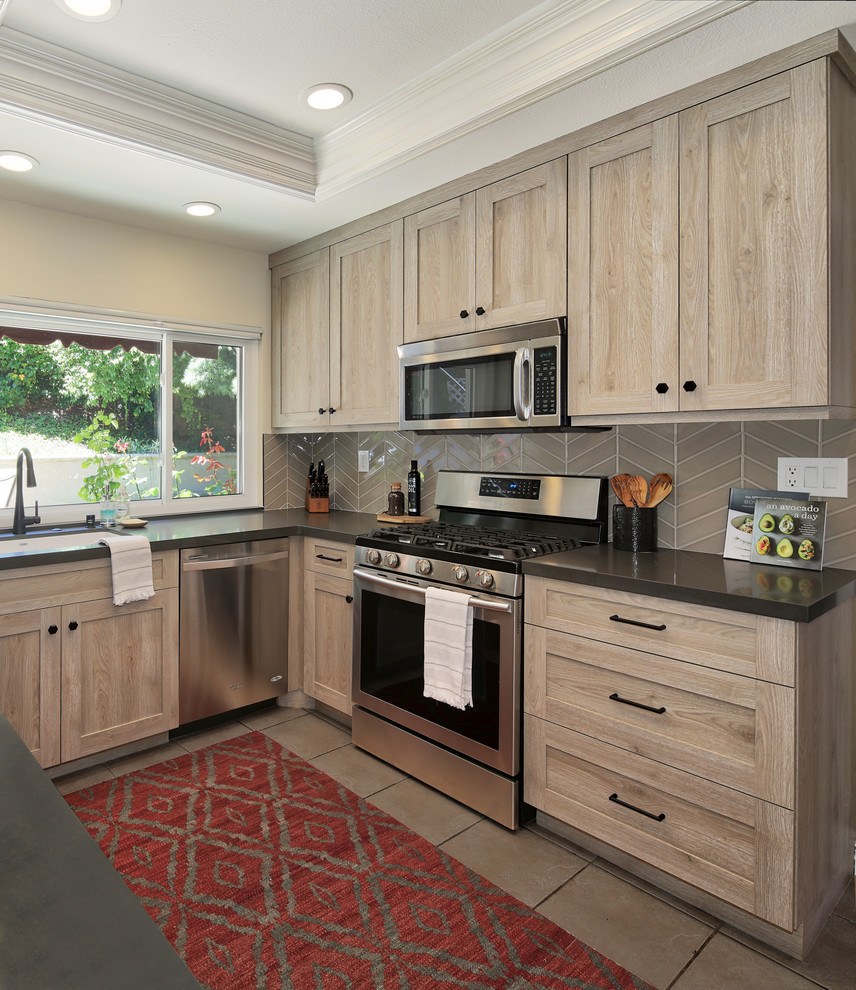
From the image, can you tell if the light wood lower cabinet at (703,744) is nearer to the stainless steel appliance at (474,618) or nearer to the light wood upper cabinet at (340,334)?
the stainless steel appliance at (474,618)

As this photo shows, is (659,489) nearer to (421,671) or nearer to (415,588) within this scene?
(415,588)

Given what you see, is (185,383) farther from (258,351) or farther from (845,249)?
(845,249)

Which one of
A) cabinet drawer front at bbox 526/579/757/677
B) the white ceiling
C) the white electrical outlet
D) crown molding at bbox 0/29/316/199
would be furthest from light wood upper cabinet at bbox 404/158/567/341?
cabinet drawer front at bbox 526/579/757/677

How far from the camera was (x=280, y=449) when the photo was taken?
3.91 meters

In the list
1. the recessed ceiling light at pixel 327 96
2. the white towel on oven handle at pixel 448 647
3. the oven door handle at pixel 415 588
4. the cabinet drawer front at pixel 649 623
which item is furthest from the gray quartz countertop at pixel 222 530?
the recessed ceiling light at pixel 327 96

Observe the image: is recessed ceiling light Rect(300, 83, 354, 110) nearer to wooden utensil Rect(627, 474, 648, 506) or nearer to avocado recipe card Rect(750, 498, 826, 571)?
wooden utensil Rect(627, 474, 648, 506)

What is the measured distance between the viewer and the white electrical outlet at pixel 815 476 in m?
2.00

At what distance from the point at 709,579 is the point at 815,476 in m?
0.52

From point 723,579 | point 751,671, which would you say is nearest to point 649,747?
point 751,671

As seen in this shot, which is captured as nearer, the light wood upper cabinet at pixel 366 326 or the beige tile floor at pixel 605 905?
the beige tile floor at pixel 605 905

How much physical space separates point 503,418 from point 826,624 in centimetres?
124

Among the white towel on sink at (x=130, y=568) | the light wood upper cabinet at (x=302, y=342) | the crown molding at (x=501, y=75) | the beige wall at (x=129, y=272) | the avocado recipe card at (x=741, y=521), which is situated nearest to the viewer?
the crown molding at (x=501, y=75)

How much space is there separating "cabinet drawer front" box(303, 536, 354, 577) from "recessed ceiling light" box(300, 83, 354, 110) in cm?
171

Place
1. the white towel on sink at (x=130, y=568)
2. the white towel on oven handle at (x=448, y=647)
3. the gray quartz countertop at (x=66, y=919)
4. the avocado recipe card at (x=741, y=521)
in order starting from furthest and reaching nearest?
the white towel on sink at (x=130, y=568) → the white towel on oven handle at (x=448, y=647) → the avocado recipe card at (x=741, y=521) → the gray quartz countertop at (x=66, y=919)
